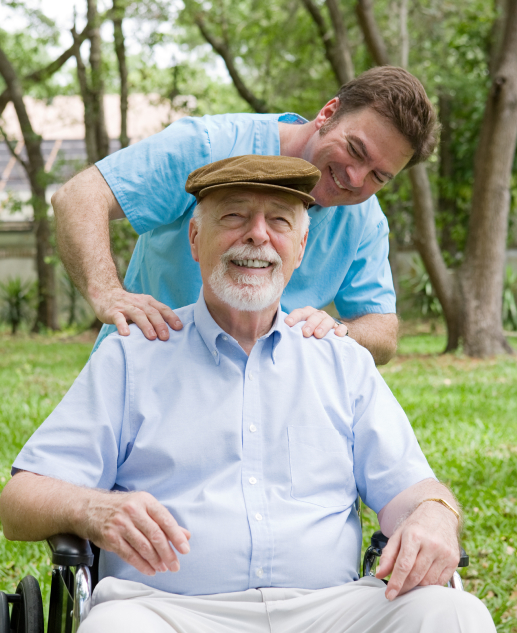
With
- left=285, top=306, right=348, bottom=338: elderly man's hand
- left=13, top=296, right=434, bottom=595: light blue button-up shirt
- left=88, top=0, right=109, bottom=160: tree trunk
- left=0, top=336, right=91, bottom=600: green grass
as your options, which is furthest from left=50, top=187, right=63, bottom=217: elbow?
left=88, top=0, right=109, bottom=160: tree trunk

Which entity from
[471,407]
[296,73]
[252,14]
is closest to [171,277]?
[471,407]

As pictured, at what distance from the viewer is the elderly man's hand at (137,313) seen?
214 centimetres

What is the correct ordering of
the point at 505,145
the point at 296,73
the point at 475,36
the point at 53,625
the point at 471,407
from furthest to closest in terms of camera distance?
1. the point at 296,73
2. the point at 475,36
3. the point at 505,145
4. the point at 471,407
5. the point at 53,625

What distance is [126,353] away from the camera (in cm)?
207

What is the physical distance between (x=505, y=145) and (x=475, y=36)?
549 cm

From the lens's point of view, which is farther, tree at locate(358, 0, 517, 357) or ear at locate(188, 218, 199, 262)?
tree at locate(358, 0, 517, 357)

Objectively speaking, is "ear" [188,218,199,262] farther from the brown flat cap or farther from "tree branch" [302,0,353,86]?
"tree branch" [302,0,353,86]

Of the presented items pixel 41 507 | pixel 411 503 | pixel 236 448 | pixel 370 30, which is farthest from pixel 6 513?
pixel 370 30

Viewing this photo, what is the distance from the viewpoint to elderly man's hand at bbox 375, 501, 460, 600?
1.73 m

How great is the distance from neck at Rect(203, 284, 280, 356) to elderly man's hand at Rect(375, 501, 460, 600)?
72cm

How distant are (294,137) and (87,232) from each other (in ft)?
2.88

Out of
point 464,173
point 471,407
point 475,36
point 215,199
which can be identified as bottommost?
point 471,407

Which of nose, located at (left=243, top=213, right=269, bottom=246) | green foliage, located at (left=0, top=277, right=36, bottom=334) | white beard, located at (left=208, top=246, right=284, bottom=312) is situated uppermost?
nose, located at (left=243, top=213, right=269, bottom=246)

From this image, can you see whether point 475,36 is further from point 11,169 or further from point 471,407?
point 11,169
